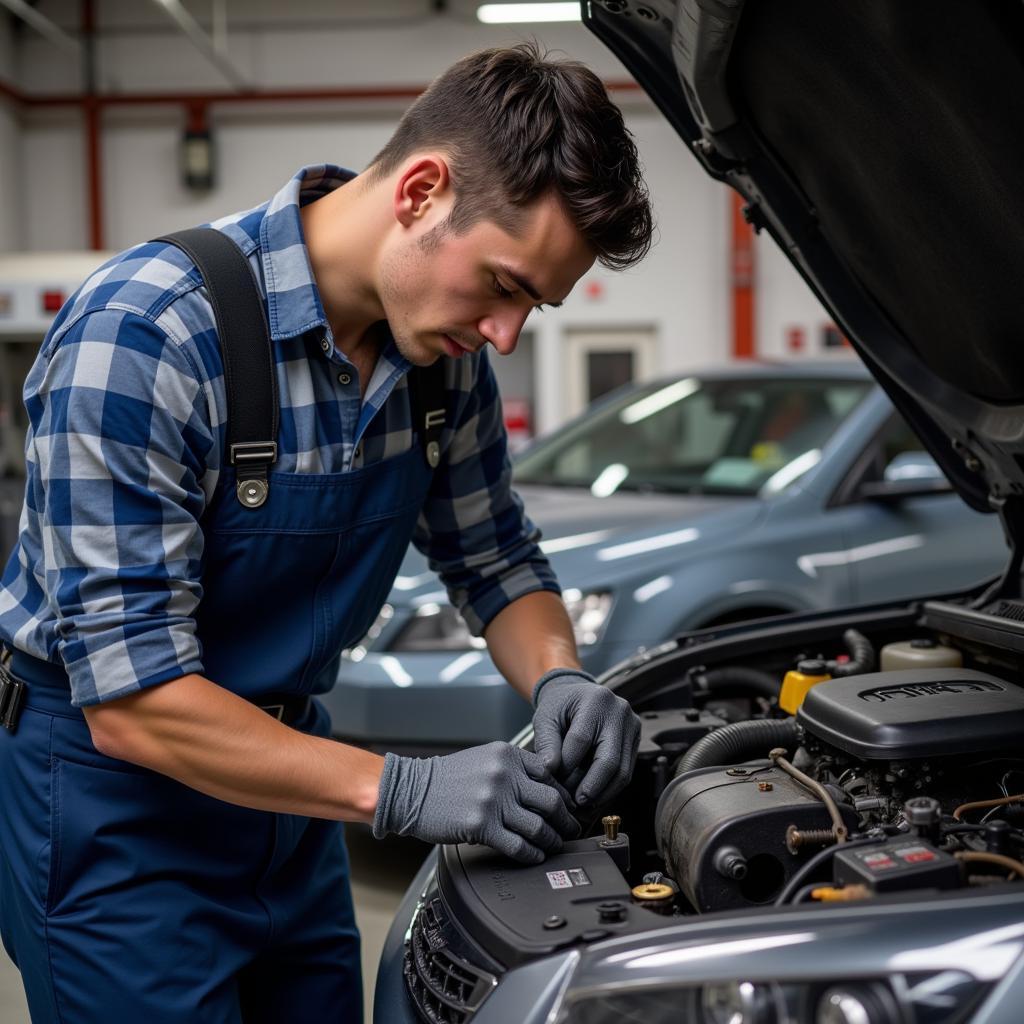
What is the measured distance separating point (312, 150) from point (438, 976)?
32.3 ft

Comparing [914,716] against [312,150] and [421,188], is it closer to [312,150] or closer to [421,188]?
[421,188]

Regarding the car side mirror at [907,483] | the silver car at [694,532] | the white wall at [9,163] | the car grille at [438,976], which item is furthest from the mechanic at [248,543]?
the white wall at [9,163]

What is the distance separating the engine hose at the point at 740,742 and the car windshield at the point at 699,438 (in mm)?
2005

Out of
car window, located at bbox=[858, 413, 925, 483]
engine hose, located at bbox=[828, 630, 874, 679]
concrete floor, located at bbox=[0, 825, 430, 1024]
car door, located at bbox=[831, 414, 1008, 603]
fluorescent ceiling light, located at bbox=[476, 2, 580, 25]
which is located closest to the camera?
engine hose, located at bbox=[828, 630, 874, 679]

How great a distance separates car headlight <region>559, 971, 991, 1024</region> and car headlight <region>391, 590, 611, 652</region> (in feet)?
7.03

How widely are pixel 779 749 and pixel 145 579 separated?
0.85m

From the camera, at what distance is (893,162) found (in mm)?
1610

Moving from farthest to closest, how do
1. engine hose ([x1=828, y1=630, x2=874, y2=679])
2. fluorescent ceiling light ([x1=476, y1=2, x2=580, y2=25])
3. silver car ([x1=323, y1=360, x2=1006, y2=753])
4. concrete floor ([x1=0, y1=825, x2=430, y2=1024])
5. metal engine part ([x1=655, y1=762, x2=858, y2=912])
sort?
fluorescent ceiling light ([x1=476, y1=2, x2=580, y2=25]), silver car ([x1=323, y1=360, x2=1006, y2=753]), concrete floor ([x1=0, y1=825, x2=430, y2=1024]), engine hose ([x1=828, y1=630, x2=874, y2=679]), metal engine part ([x1=655, y1=762, x2=858, y2=912])

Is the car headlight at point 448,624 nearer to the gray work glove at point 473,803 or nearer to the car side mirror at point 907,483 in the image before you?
the car side mirror at point 907,483

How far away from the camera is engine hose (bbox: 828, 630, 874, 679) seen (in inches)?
75.3

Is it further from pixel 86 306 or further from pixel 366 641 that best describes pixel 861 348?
pixel 366 641

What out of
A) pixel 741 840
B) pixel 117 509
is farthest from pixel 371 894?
pixel 117 509

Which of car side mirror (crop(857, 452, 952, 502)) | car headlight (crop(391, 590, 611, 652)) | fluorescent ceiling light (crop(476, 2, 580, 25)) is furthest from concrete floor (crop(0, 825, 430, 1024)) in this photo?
fluorescent ceiling light (crop(476, 2, 580, 25))

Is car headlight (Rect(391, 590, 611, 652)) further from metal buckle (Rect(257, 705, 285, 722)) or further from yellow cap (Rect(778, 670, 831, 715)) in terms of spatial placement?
metal buckle (Rect(257, 705, 285, 722))
